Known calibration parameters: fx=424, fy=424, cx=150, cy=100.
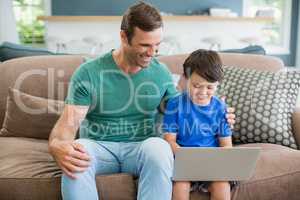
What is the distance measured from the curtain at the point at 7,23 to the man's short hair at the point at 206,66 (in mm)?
4755

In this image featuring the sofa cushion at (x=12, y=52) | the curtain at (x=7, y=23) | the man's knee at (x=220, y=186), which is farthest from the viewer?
the curtain at (x=7, y=23)

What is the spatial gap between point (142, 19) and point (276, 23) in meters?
5.97

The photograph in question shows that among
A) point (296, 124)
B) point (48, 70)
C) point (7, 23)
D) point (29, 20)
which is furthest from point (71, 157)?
point (29, 20)

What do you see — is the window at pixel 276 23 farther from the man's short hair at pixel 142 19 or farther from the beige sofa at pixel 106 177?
the man's short hair at pixel 142 19

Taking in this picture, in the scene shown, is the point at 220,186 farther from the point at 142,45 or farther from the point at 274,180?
the point at 142,45

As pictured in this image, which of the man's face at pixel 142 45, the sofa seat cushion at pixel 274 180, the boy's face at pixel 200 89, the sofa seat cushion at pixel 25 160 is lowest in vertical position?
the sofa seat cushion at pixel 274 180

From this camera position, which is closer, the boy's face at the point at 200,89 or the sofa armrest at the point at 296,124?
the boy's face at the point at 200,89

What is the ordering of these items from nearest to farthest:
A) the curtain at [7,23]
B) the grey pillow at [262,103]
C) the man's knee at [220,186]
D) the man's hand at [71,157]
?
the man's hand at [71,157]
the man's knee at [220,186]
the grey pillow at [262,103]
the curtain at [7,23]

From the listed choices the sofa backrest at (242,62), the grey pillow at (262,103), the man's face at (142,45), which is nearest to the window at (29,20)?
the sofa backrest at (242,62)

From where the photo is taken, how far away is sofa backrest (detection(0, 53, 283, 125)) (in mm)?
2314

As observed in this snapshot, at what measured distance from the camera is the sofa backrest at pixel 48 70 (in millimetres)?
2314

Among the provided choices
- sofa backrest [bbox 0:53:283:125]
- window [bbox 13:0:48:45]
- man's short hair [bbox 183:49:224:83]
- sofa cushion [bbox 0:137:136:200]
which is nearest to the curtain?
window [bbox 13:0:48:45]

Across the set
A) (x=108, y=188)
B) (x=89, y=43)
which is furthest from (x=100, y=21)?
(x=108, y=188)

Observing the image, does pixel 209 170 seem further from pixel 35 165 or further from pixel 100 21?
pixel 100 21
